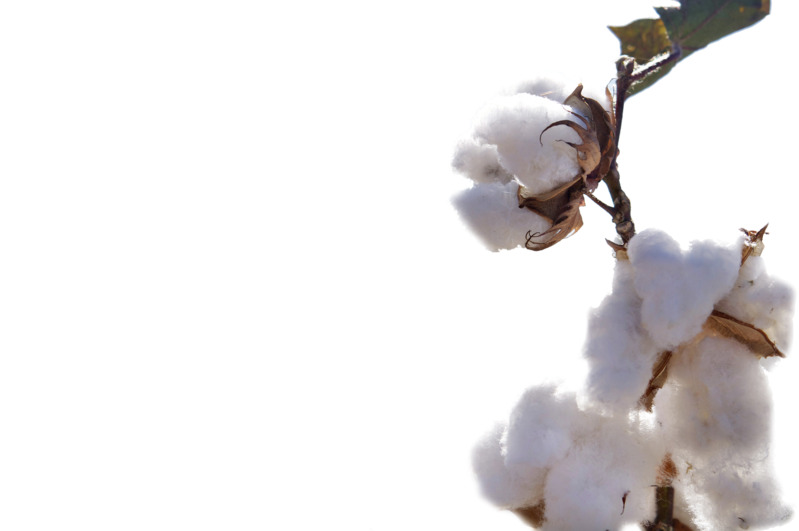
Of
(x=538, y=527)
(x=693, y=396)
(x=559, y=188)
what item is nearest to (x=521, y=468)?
(x=538, y=527)

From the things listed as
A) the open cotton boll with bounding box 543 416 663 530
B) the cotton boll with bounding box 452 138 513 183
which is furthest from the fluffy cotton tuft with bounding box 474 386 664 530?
the cotton boll with bounding box 452 138 513 183

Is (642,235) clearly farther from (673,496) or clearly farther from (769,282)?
(673,496)

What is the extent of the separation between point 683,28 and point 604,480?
0.47 meters

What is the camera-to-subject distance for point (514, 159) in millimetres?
667

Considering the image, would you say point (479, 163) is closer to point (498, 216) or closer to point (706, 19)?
point (498, 216)

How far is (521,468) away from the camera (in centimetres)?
73

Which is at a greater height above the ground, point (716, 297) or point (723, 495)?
point (716, 297)

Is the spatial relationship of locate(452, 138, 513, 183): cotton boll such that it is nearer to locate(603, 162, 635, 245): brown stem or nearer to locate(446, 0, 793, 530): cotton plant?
locate(446, 0, 793, 530): cotton plant

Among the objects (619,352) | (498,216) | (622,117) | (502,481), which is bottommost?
(502,481)

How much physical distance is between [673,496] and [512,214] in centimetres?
36

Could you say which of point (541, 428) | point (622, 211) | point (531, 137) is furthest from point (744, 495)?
point (531, 137)

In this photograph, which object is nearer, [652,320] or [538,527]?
[652,320]

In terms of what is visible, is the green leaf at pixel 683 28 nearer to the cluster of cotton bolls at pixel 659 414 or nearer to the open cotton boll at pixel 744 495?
the cluster of cotton bolls at pixel 659 414

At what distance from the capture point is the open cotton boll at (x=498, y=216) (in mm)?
708
